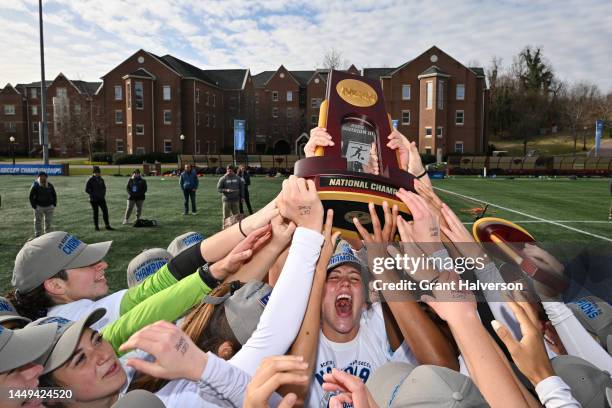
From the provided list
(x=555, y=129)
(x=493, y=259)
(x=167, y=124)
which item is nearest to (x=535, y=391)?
(x=493, y=259)

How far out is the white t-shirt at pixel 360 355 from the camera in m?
2.61

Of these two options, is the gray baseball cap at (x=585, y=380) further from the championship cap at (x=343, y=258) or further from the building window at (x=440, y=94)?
the building window at (x=440, y=94)

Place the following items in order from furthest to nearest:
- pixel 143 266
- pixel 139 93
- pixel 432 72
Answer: pixel 139 93, pixel 432 72, pixel 143 266

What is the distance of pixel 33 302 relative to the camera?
303 centimetres

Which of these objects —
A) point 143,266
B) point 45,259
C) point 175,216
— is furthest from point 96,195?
point 45,259

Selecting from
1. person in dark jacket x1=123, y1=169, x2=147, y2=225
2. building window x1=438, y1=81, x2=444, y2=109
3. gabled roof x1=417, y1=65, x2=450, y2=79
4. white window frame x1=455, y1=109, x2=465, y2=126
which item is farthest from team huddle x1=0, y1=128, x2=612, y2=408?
white window frame x1=455, y1=109, x2=465, y2=126

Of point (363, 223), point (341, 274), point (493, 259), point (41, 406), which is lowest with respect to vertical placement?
point (41, 406)

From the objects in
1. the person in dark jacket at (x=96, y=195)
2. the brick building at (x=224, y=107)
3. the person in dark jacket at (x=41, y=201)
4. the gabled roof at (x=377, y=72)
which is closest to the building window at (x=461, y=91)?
the brick building at (x=224, y=107)

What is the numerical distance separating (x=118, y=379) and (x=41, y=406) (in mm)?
300

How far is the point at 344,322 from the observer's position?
275 cm

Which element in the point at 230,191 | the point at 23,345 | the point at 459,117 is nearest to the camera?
the point at 23,345

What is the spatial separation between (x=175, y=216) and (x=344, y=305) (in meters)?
14.3

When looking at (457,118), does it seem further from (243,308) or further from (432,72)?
(243,308)

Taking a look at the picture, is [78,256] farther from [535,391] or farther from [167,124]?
[167,124]
